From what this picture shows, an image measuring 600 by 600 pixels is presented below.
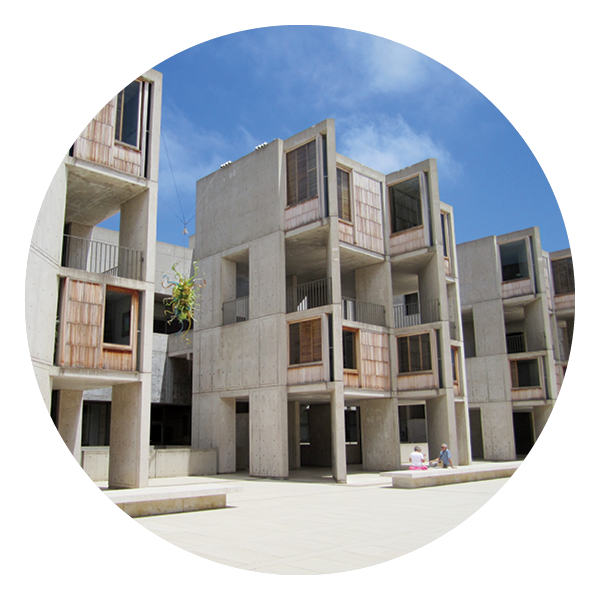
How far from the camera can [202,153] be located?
14555 millimetres

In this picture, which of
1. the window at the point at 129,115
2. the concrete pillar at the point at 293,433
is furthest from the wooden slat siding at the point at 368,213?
the window at the point at 129,115

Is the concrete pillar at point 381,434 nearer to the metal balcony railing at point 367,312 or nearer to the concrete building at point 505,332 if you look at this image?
the metal balcony railing at point 367,312

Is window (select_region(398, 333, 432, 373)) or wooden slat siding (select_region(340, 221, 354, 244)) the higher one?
wooden slat siding (select_region(340, 221, 354, 244))

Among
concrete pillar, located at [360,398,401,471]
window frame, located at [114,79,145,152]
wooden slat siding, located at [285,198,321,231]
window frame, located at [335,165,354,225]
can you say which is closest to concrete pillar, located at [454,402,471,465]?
concrete pillar, located at [360,398,401,471]

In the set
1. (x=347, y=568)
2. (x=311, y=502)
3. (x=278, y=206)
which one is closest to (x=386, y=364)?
(x=278, y=206)

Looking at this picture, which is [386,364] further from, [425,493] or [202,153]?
[202,153]

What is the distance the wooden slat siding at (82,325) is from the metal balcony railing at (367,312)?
11.7m

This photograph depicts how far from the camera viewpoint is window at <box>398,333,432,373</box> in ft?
81.7

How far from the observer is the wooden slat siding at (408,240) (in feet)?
84.9

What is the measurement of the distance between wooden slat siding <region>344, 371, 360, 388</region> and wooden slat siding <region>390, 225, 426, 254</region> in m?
6.47

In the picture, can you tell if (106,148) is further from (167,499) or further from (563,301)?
(563,301)

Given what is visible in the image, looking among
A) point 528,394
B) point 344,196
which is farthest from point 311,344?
point 528,394

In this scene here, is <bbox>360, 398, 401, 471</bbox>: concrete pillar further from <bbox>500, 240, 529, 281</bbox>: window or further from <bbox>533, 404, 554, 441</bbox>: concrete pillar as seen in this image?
<bbox>500, 240, 529, 281</bbox>: window

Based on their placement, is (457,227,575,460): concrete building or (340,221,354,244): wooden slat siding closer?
(340,221,354,244): wooden slat siding
